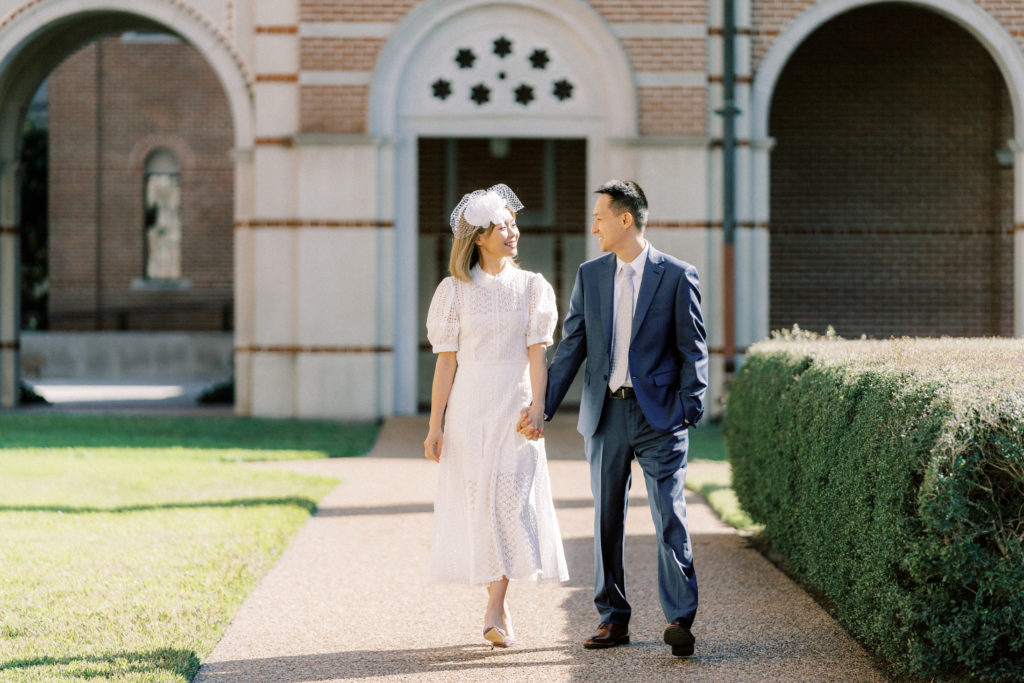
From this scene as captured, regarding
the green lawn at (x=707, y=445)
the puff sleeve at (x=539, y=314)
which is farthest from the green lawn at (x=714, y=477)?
the puff sleeve at (x=539, y=314)

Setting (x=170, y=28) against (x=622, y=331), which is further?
(x=170, y=28)

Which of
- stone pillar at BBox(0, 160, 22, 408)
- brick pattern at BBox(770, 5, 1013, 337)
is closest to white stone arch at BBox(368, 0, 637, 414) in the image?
brick pattern at BBox(770, 5, 1013, 337)

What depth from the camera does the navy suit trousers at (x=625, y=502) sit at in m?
5.13

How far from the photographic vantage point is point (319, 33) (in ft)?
49.3

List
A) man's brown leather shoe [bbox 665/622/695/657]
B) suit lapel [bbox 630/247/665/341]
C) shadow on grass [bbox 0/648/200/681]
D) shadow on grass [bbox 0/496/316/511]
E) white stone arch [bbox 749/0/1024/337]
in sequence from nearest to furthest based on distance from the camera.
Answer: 1. shadow on grass [bbox 0/648/200/681]
2. man's brown leather shoe [bbox 665/622/695/657]
3. suit lapel [bbox 630/247/665/341]
4. shadow on grass [bbox 0/496/316/511]
5. white stone arch [bbox 749/0/1024/337]

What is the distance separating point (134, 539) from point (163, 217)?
19.0 metres

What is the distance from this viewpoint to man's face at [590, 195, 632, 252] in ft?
17.3

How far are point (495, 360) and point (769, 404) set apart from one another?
7.25ft

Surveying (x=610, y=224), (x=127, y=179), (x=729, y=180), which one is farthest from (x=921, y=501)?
(x=127, y=179)

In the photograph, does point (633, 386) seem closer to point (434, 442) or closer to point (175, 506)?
point (434, 442)

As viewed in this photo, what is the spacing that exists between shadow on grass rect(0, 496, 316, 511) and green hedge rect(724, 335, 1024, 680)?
4061 mm

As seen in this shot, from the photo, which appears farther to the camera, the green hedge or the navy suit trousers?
the navy suit trousers

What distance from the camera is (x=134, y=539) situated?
748 centimetres

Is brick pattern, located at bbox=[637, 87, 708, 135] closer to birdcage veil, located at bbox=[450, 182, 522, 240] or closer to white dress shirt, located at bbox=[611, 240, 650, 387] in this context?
birdcage veil, located at bbox=[450, 182, 522, 240]
